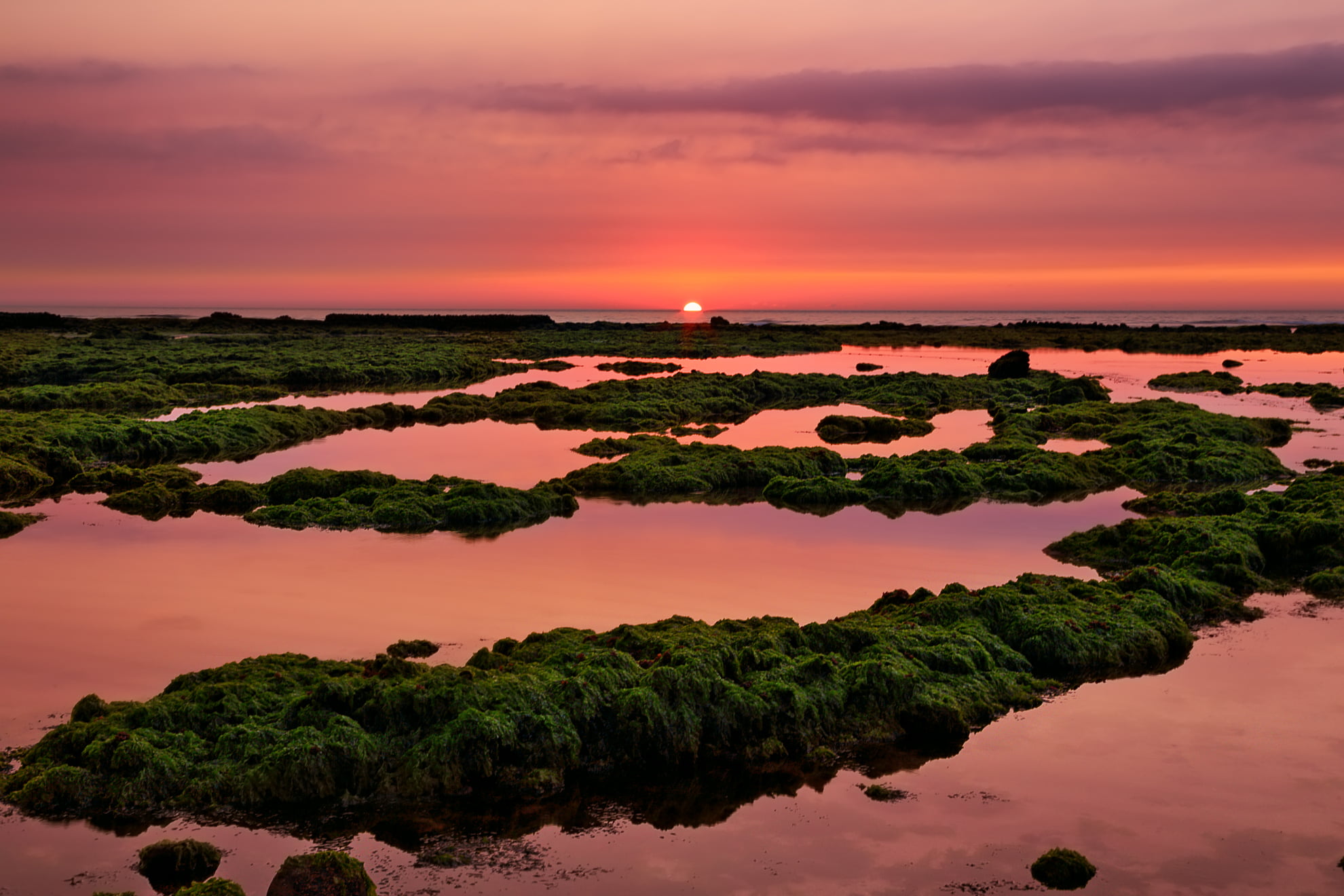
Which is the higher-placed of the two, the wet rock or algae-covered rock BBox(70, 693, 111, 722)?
the wet rock

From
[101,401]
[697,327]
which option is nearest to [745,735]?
[101,401]

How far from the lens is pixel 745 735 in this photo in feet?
28.7

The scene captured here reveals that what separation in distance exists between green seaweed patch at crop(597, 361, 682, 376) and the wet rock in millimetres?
14393

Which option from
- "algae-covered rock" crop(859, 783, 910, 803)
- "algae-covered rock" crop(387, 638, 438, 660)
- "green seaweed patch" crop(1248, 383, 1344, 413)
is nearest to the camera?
"algae-covered rock" crop(859, 783, 910, 803)

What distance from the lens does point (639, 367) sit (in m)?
49.6

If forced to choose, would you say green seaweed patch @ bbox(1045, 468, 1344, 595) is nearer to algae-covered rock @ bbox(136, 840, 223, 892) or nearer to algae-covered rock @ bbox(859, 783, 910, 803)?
algae-covered rock @ bbox(859, 783, 910, 803)

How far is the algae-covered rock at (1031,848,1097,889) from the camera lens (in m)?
6.63

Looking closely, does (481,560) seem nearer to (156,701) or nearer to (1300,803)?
(156,701)

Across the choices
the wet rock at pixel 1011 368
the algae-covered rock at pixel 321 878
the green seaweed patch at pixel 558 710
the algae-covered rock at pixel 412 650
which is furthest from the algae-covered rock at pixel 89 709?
the wet rock at pixel 1011 368

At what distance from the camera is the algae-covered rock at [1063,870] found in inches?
261

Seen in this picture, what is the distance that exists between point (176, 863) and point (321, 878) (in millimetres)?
1133

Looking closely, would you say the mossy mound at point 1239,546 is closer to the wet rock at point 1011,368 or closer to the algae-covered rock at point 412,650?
the algae-covered rock at point 412,650

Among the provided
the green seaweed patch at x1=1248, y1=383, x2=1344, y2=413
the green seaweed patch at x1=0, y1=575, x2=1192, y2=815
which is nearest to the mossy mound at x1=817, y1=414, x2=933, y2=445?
the green seaweed patch at x1=1248, y1=383, x2=1344, y2=413

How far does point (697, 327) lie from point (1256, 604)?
9174 cm
